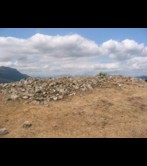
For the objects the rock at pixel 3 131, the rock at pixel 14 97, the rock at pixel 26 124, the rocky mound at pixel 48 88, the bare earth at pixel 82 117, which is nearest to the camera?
the rock at pixel 3 131

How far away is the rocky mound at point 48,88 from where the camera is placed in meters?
14.9

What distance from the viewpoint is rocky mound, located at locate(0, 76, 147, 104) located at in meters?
14.9

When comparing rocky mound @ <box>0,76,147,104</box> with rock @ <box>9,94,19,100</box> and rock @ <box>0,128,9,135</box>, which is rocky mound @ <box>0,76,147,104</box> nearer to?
rock @ <box>9,94,19,100</box>

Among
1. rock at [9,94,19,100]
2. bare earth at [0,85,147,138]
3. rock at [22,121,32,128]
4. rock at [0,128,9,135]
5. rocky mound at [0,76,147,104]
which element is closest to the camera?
rock at [0,128,9,135]

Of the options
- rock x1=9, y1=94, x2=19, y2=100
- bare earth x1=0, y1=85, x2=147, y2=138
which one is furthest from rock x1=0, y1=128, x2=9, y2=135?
rock x1=9, y1=94, x2=19, y2=100

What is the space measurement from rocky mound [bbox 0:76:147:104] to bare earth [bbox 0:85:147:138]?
0.63 meters

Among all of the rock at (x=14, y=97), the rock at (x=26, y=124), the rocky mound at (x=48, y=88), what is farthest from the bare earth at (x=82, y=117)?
the rocky mound at (x=48, y=88)

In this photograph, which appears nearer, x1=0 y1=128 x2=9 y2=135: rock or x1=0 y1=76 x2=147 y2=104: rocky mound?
x1=0 y1=128 x2=9 y2=135: rock

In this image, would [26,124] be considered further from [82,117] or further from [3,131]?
[82,117]

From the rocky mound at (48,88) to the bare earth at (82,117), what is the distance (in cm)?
63

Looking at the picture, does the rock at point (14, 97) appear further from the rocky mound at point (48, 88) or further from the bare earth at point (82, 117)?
the bare earth at point (82, 117)

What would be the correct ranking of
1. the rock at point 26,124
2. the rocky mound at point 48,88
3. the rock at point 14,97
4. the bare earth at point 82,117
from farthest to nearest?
the rocky mound at point 48,88
the rock at point 14,97
the rock at point 26,124
the bare earth at point 82,117

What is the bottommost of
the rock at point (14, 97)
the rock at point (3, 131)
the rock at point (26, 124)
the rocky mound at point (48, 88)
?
the rock at point (3, 131)
